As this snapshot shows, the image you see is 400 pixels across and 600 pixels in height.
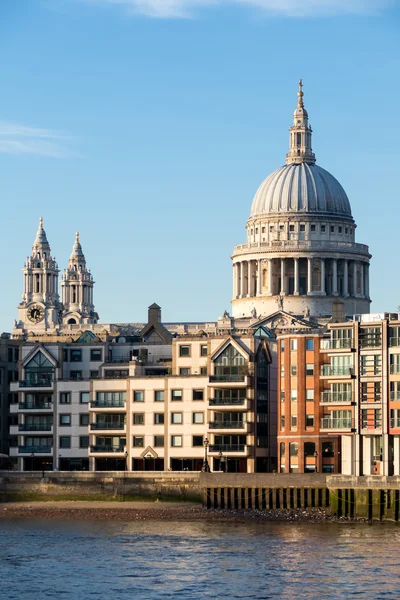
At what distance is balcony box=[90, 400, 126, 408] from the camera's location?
541ft

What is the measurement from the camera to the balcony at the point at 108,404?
165000mm

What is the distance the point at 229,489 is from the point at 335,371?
1343 cm

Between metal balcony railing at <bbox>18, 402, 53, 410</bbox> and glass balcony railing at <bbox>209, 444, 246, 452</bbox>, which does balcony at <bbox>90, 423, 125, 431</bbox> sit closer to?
metal balcony railing at <bbox>18, 402, 53, 410</bbox>

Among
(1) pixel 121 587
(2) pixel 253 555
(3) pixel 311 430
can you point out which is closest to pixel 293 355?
(3) pixel 311 430

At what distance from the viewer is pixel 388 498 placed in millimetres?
133125

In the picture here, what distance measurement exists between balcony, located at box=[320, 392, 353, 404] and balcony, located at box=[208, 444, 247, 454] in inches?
455

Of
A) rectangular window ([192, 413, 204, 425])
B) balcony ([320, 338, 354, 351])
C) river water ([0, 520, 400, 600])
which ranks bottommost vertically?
river water ([0, 520, 400, 600])

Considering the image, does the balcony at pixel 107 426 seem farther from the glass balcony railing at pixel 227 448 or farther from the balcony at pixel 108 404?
the glass balcony railing at pixel 227 448

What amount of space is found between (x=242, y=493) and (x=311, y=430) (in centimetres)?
1172

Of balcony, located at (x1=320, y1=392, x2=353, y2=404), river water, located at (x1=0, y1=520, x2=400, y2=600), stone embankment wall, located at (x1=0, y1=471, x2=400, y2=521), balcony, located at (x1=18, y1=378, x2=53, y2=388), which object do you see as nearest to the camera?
river water, located at (x1=0, y1=520, x2=400, y2=600)

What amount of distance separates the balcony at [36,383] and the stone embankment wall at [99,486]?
14865mm

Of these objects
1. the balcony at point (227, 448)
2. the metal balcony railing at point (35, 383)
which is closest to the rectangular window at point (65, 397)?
the metal balcony railing at point (35, 383)

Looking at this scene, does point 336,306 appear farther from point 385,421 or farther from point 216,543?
point 216,543

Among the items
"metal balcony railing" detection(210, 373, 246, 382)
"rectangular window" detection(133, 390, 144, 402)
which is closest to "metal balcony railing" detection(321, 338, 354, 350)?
"metal balcony railing" detection(210, 373, 246, 382)
